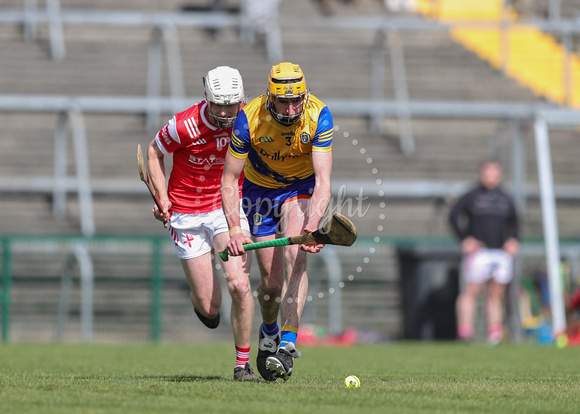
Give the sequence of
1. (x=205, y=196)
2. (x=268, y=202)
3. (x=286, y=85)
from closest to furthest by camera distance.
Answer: (x=286, y=85), (x=268, y=202), (x=205, y=196)

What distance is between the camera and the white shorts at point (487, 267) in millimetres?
13055

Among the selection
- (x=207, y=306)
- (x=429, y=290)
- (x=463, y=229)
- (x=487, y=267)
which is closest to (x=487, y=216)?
(x=463, y=229)

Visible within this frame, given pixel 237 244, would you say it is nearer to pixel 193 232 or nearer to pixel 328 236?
pixel 328 236

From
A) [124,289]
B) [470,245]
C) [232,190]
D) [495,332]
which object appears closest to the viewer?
[232,190]

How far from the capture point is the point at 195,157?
7734mm

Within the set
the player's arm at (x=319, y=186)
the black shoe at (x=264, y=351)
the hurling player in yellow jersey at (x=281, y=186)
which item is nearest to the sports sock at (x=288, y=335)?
the hurling player in yellow jersey at (x=281, y=186)

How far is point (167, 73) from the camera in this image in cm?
1739

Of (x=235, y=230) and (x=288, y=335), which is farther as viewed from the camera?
(x=288, y=335)

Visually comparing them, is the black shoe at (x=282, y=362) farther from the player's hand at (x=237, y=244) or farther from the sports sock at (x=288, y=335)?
the player's hand at (x=237, y=244)

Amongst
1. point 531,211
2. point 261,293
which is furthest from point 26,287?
point 531,211

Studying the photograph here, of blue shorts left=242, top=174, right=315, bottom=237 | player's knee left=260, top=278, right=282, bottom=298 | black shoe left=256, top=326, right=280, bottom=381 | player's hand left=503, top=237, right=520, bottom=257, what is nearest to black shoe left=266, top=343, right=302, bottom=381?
black shoe left=256, top=326, right=280, bottom=381

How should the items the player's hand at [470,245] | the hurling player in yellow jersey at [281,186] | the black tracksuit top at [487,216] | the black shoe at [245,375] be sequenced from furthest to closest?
the black tracksuit top at [487,216] → the player's hand at [470,245] → the black shoe at [245,375] → the hurling player in yellow jersey at [281,186]

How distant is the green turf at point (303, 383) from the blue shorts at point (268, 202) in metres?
1.11

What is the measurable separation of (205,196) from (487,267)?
6.13 metres
